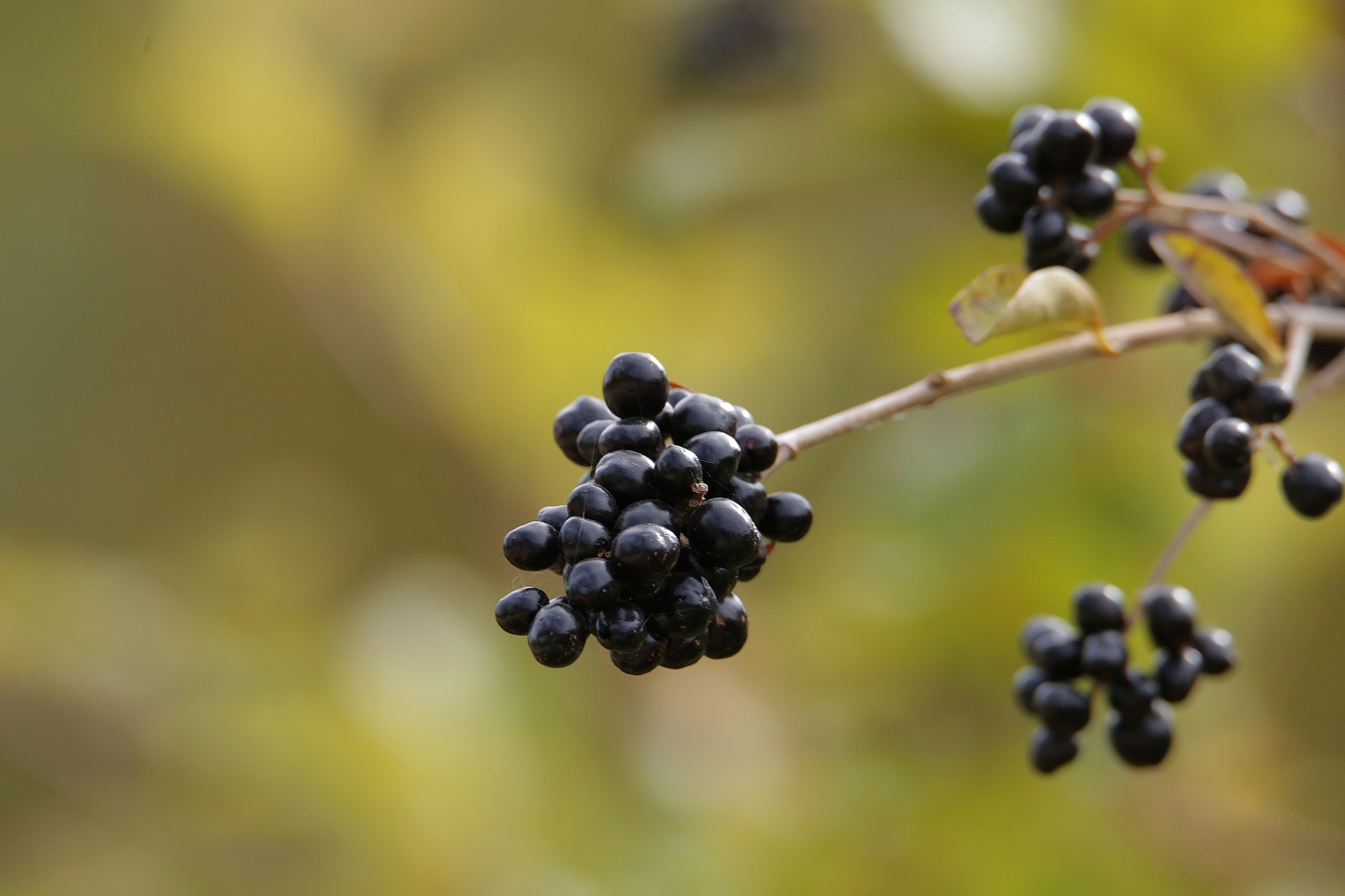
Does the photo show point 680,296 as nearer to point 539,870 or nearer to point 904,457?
point 904,457

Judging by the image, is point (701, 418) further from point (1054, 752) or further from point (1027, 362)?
point (1054, 752)

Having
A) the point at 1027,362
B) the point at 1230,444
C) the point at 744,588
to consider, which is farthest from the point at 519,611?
the point at 744,588

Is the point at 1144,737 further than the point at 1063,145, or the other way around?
the point at 1144,737

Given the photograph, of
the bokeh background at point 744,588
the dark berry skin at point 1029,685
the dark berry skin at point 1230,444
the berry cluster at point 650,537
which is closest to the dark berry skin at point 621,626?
the berry cluster at point 650,537

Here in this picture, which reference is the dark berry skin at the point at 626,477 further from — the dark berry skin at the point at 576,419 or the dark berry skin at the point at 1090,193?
the dark berry skin at the point at 1090,193

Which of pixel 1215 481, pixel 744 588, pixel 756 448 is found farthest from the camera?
pixel 744 588

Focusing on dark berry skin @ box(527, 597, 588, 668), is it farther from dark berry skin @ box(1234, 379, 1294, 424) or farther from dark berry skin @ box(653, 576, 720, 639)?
dark berry skin @ box(1234, 379, 1294, 424)

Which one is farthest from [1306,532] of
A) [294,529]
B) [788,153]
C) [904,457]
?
[294,529]

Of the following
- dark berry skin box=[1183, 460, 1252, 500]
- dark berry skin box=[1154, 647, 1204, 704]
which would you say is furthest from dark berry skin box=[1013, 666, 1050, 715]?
dark berry skin box=[1183, 460, 1252, 500]
